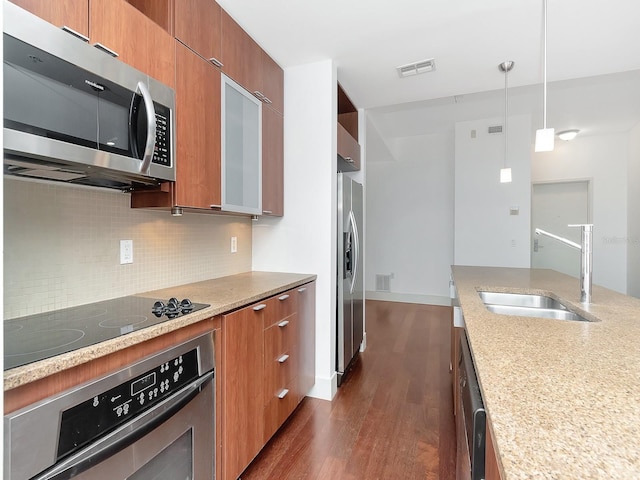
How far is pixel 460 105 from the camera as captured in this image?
13.7ft

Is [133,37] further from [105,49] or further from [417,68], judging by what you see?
[417,68]

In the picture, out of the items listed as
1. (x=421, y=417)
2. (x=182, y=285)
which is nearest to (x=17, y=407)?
(x=182, y=285)

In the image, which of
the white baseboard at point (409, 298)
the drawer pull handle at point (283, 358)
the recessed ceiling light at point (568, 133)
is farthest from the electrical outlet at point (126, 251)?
the recessed ceiling light at point (568, 133)

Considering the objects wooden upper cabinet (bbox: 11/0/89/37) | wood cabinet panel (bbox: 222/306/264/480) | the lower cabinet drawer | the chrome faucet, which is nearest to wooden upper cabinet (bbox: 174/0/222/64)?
wooden upper cabinet (bbox: 11/0/89/37)

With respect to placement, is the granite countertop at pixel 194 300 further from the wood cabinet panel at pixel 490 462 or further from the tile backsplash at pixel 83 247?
the wood cabinet panel at pixel 490 462

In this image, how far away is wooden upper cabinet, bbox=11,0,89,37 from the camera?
1.05 metres

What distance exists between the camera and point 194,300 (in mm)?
1615

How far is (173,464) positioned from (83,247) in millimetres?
998

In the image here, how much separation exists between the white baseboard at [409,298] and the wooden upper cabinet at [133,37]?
510 centimetres

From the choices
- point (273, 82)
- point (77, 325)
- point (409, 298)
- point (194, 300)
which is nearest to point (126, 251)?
point (194, 300)

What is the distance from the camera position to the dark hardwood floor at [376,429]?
68.6 inches

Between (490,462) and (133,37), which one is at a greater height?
(133,37)

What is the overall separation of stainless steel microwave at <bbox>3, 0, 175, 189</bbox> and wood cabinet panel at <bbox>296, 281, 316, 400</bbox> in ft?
4.03

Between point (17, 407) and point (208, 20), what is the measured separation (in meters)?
1.88
